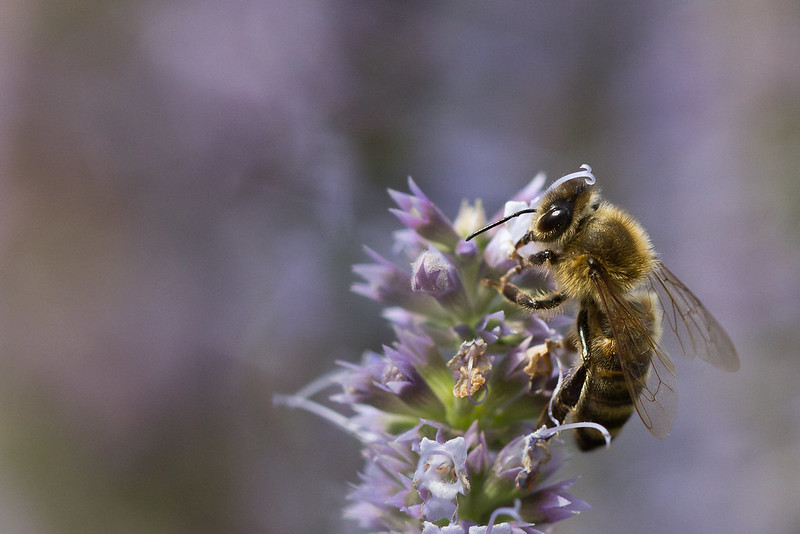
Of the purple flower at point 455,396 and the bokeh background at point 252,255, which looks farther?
the bokeh background at point 252,255

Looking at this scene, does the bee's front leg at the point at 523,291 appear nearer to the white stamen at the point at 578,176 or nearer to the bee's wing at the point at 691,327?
the white stamen at the point at 578,176

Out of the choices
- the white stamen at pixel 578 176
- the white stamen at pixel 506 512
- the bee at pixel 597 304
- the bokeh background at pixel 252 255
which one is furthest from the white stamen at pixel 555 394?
the bokeh background at pixel 252 255

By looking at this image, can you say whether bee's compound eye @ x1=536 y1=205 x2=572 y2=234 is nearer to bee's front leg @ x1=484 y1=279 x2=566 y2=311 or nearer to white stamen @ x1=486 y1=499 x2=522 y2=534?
bee's front leg @ x1=484 y1=279 x2=566 y2=311

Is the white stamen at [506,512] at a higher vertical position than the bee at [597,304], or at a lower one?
lower

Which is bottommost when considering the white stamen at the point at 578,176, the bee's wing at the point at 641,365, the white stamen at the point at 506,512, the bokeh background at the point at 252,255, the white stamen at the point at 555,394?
the white stamen at the point at 506,512

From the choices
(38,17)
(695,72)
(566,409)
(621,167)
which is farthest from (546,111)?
(566,409)

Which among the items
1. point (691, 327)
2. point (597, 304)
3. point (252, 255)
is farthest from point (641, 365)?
point (252, 255)

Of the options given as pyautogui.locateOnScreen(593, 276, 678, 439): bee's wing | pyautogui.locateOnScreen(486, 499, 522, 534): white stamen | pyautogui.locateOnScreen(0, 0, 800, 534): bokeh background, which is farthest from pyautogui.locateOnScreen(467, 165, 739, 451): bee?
pyautogui.locateOnScreen(0, 0, 800, 534): bokeh background
